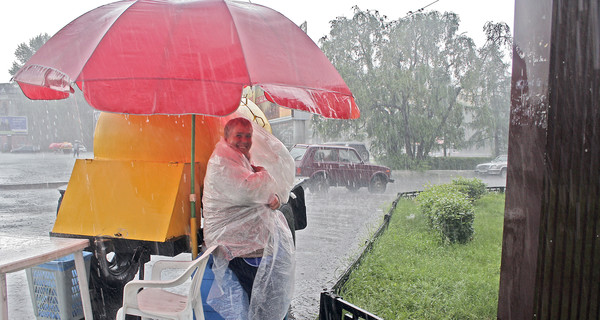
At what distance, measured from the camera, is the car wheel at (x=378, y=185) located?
48.8 ft

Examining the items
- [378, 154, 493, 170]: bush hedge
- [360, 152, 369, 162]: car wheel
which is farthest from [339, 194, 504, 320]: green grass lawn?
[378, 154, 493, 170]: bush hedge

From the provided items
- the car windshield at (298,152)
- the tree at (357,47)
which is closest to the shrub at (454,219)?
the car windshield at (298,152)

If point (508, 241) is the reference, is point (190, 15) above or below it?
above

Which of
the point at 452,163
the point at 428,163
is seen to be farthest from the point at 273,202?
the point at 452,163

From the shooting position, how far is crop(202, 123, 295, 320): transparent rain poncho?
8.99ft

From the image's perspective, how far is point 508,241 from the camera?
2109 millimetres

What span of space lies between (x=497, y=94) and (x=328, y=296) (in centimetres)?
2342

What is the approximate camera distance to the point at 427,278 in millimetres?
4578

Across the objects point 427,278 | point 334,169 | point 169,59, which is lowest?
point 427,278

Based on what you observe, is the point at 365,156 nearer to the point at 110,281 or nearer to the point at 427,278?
the point at 427,278

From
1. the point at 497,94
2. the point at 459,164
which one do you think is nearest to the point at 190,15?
the point at 497,94

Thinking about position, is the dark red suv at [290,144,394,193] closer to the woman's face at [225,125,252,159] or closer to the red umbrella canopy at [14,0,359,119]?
the woman's face at [225,125,252,159]

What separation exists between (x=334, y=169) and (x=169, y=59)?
11616 mm

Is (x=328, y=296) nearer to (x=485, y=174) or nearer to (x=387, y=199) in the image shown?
(x=387, y=199)
